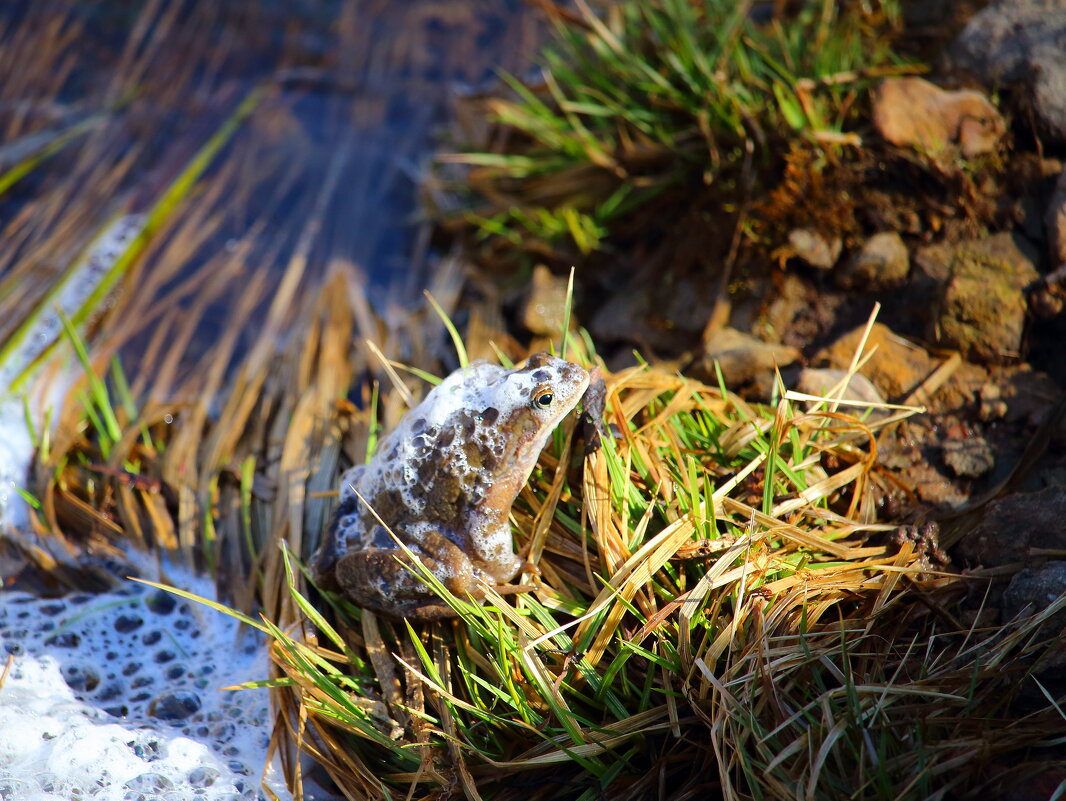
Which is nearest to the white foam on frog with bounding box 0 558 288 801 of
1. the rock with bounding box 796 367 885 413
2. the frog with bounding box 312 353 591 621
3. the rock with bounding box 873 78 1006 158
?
the frog with bounding box 312 353 591 621

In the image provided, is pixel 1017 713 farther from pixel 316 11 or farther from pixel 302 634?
pixel 316 11

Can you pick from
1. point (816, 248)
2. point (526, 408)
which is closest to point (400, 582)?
point (526, 408)

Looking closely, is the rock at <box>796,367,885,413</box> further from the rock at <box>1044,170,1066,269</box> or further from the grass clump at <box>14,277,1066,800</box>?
the rock at <box>1044,170,1066,269</box>

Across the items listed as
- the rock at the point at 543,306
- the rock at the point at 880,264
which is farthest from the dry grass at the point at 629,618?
the rock at the point at 880,264

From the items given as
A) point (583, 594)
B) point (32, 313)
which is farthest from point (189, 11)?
point (583, 594)

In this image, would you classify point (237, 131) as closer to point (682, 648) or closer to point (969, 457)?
point (682, 648)
